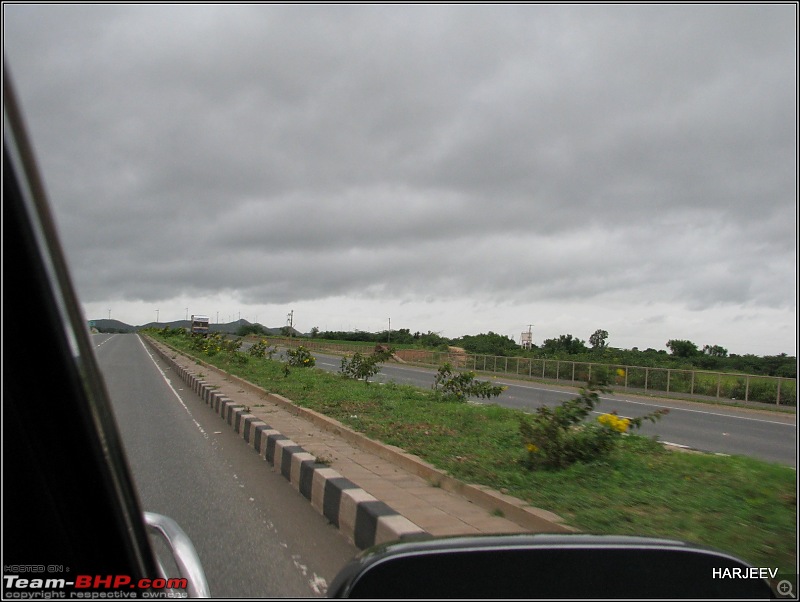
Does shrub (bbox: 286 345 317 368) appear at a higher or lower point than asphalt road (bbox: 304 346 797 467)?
higher

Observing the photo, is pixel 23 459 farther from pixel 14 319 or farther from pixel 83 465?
pixel 14 319

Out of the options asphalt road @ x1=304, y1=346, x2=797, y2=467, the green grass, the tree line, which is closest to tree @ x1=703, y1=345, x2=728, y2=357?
the tree line

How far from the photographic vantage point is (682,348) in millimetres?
46406

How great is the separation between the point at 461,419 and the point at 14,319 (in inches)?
362

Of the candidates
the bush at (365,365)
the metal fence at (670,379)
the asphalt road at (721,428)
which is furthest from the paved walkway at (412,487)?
the metal fence at (670,379)

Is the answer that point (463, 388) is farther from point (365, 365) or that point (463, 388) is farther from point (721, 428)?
point (721, 428)

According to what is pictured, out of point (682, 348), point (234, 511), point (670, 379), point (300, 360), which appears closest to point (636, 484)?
point (234, 511)

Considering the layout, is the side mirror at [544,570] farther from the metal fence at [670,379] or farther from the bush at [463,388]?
the metal fence at [670,379]

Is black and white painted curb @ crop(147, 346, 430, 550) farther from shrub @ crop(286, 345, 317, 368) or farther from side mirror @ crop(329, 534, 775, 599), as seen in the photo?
shrub @ crop(286, 345, 317, 368)

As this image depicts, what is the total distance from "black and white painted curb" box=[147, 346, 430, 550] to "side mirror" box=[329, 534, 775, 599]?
76.6 inches

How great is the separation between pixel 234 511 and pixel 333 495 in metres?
0.94

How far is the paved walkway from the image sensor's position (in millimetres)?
4922

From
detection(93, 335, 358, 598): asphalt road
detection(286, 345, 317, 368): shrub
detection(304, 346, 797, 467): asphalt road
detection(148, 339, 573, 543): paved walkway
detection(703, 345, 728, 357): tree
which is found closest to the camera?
detection(93, 335, 358, 598): asphalt road

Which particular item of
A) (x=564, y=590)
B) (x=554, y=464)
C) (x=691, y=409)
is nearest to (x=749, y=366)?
(x=691, y=409)
